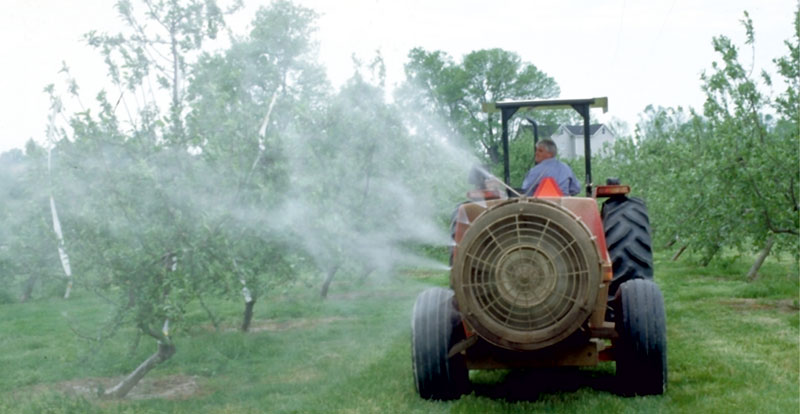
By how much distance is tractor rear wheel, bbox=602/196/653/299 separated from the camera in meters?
7.14

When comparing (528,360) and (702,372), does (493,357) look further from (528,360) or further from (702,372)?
(702,372)

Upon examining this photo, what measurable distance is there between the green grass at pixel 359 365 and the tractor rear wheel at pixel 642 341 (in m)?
0.14

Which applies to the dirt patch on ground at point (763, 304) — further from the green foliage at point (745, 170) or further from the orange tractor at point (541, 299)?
the orange tractor at point (541, 299)

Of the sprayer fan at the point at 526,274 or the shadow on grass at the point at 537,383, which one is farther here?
the shadow on grass at the point at 537,383

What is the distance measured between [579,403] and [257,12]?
7.45m

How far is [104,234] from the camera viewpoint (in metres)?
7.69

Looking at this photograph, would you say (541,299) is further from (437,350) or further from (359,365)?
(359,365)

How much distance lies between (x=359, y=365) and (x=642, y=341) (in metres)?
3.18

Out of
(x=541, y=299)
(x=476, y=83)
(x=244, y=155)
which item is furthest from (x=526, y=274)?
(x=476, y=83)

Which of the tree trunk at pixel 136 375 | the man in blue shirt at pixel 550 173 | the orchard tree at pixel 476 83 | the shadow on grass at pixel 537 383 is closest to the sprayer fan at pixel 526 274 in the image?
the shadow on grass at pixel 537 383

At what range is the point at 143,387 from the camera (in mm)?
8539

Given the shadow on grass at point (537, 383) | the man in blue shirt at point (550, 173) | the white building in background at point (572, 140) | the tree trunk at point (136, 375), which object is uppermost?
the white building in background at point (572, 140)

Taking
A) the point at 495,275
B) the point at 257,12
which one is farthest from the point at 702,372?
the point at 257,12

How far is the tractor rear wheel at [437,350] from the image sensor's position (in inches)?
264
